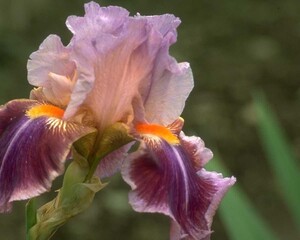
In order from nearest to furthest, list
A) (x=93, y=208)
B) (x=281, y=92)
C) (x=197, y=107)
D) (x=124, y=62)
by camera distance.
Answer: (x=124, y=62) < (x=93, y=208) < (x=197, y=107) < (x=281, y=92)

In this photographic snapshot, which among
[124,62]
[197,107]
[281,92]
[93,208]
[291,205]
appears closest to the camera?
[124,62]

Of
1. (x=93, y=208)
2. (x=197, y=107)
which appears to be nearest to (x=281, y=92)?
(x=197, y=107)

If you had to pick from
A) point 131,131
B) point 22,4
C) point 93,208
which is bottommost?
point 93,208

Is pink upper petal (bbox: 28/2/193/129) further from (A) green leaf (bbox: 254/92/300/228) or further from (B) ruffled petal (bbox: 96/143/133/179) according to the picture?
(A) green leaf (bbox: 254/92/300/228)

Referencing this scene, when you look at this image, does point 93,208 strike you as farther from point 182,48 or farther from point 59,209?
point 59,209

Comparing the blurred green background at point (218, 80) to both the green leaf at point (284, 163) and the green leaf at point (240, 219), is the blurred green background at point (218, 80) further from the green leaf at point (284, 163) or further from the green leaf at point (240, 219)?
the green leaf at point (240, 219)

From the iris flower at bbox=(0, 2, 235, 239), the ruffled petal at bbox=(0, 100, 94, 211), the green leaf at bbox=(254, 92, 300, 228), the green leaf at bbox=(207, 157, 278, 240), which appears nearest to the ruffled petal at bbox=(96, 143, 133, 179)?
the iris flower at bbox=(0, 2, 235, 239)
